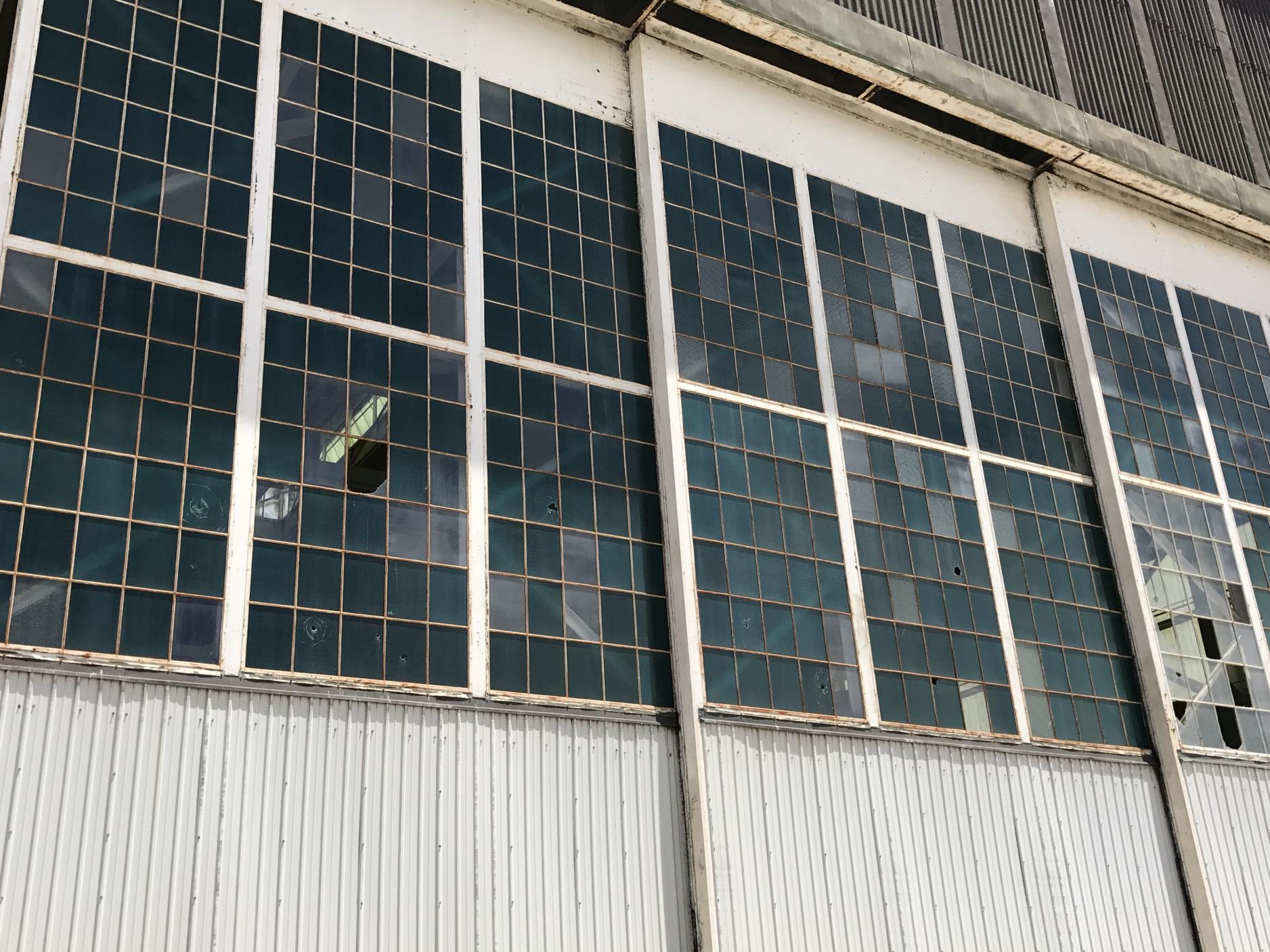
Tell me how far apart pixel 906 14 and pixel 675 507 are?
33.3 ft

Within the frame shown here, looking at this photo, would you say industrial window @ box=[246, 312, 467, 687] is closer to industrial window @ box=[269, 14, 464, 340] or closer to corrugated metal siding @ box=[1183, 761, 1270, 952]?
industrial window @ box=[269, 14, 464, 340]

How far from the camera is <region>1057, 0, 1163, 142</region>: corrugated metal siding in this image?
23297mm

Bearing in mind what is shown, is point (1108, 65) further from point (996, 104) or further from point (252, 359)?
point (252, 359)

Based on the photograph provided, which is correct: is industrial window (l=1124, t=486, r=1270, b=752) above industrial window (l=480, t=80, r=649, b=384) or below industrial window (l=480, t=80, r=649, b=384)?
below

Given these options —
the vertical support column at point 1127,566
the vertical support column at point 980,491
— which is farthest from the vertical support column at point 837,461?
the vertical support column at point 1127,566

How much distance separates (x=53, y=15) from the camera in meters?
14.4

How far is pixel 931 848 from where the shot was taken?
16.4 metres

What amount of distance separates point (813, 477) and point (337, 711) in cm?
776

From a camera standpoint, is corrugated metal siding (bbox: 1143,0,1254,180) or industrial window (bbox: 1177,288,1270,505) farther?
corrugated metal siding (bbox: 1143,0,1254,180)

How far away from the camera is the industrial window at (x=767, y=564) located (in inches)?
635

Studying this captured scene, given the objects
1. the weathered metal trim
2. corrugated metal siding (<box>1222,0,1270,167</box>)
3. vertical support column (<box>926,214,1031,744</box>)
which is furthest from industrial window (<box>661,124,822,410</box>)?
corrugated metal siding (<box>1222,0,1270,167</box>)

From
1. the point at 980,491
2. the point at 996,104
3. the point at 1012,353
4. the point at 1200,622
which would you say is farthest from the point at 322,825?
the point at 996,104

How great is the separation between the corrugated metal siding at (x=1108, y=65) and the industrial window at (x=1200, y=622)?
7.37 m

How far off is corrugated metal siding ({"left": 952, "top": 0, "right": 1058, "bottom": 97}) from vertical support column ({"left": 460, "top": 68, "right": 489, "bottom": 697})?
929 centimetres
